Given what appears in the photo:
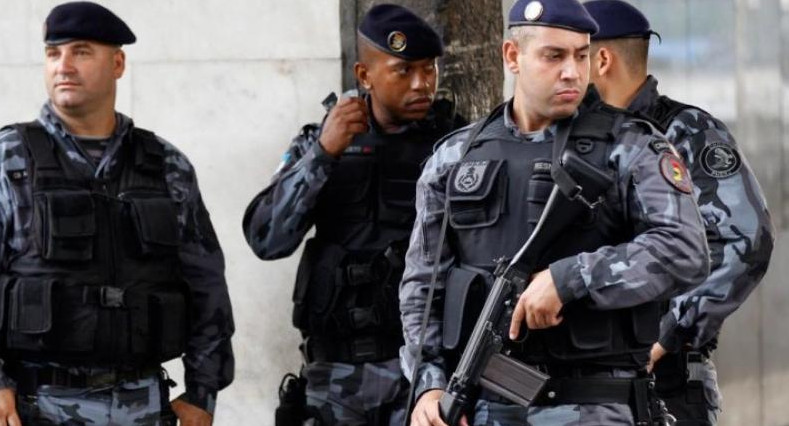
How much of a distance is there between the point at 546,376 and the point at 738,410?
19.4 feet

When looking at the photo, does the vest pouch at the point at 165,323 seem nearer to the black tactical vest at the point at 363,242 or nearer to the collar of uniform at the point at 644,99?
the black tactical vest at the point at 363,242

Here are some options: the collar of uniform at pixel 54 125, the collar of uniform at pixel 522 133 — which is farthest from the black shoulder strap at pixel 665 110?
the collar of uniform at pixel 54 125

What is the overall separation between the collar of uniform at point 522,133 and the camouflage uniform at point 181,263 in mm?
1286

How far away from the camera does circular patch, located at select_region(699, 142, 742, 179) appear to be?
603cm

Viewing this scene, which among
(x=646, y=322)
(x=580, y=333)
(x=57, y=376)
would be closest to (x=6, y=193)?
(x=57, y=376)

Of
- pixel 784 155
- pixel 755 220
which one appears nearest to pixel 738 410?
pixel 784 155

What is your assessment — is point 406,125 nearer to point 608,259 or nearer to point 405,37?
point 405,37

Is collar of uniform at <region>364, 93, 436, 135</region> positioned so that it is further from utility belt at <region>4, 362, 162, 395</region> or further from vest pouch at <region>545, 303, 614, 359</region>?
vest pouch at <region>545, 303, 614, 359</region>

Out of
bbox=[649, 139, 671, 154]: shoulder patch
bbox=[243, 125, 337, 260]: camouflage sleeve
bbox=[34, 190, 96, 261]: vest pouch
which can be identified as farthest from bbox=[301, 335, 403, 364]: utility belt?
bbox=[649, 139, 671, 154]: shoulder patch

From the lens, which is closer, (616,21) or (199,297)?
(199,297)

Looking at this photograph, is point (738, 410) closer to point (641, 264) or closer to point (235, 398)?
point (235, 398)

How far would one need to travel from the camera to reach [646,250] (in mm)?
4848

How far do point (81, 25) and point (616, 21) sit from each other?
171 centimetres

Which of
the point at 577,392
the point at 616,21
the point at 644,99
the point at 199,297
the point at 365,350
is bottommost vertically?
the point at 365,350
